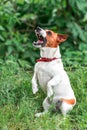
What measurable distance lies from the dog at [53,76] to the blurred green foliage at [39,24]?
4.72 ft

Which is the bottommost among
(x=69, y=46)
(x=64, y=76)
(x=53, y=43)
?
(x=69, y=46)

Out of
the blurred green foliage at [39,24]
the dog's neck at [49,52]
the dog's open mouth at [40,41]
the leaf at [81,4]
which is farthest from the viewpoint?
the leaf at [81,4]

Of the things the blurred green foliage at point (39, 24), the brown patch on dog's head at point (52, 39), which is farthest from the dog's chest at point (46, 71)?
the blurred green foliage at point (39, 24)

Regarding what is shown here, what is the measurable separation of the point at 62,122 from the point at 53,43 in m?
0.66

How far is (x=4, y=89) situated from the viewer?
4598 millimetres

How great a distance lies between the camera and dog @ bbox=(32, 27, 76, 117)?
4164 mm

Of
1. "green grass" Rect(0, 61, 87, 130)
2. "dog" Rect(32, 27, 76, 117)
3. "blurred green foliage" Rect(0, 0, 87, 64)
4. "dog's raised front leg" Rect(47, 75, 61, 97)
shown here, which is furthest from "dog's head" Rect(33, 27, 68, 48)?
"blurred green foliage" Rect(0, 0, 87, 64)

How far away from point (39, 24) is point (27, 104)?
249 cm

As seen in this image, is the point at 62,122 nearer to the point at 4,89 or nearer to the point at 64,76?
the point at 64,76

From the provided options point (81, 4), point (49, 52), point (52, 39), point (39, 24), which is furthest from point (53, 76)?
point (39, 24)

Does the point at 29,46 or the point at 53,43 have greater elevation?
the point at 53,43

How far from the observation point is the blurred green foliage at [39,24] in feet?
19.7

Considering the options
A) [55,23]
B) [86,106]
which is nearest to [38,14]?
[55,23]

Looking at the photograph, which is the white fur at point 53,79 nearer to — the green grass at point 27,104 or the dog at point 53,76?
the dog at point 53,76
